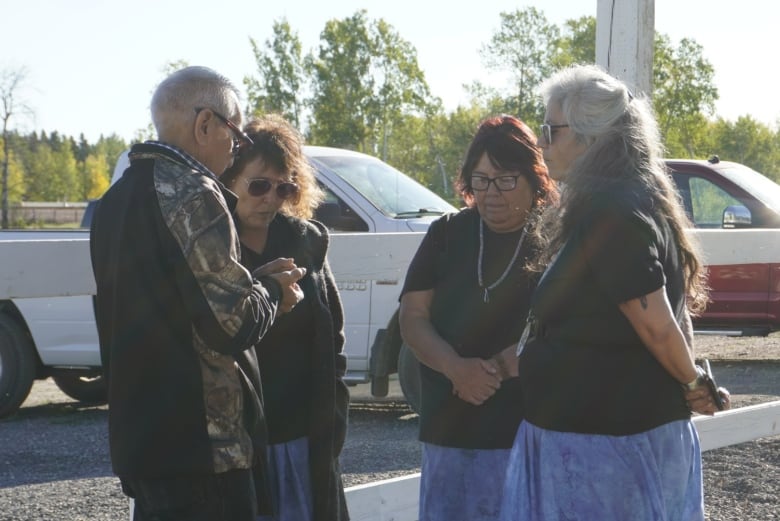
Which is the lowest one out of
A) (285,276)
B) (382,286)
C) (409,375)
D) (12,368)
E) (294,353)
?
(12,368)

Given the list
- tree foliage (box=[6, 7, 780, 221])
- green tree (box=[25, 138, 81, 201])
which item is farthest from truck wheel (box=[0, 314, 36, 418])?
green tree (box=[25, 138, 81, 201])

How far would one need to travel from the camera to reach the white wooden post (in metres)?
5.09

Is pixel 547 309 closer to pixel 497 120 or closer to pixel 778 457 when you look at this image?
pixel 497 120

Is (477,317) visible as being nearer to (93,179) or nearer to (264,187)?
(264,187)

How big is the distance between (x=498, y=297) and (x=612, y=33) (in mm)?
1998

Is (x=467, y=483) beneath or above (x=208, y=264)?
beneath

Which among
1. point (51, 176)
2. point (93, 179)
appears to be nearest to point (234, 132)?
point (51, 176)

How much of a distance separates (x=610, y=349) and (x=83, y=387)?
326 inches

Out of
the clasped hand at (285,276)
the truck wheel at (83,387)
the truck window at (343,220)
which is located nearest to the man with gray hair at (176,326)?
the clasped hand at (285,276)

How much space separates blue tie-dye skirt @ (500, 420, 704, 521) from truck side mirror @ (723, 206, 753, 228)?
803 cm

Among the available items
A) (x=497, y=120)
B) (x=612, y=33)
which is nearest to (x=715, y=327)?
(x=612, y=33)

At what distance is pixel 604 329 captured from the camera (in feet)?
9.53

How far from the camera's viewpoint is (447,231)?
3.71m

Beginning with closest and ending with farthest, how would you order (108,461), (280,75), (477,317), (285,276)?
(285,276), (477,317), (108,461), (280,75)
